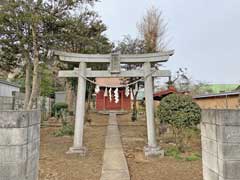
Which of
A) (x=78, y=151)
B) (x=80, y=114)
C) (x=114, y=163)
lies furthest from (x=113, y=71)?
(x=114, y=163)

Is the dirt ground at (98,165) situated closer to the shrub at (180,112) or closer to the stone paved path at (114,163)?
the stone paved path at (114,163)

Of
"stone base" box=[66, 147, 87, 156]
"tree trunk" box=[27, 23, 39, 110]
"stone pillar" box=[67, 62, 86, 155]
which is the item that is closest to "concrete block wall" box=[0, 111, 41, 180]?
"stone base" box=[66, 147, 87, 156]

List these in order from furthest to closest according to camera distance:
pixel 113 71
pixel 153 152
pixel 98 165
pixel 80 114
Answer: pixel 80 114 < pixel 113 71 < pixel 153 152 < pixel 98 165

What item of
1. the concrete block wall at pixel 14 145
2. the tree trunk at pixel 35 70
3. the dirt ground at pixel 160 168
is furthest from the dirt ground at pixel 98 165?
the concrete block wall at pixel 14 145

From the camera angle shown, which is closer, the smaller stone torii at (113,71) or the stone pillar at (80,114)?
the stone pillar at (80,114)

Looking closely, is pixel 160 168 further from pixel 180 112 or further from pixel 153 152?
pixel 180 112

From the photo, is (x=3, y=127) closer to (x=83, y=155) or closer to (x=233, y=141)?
(x=233, y=141)

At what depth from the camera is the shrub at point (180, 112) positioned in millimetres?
7195

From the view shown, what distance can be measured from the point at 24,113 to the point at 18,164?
61 centimetres

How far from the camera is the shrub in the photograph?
720 centimetres

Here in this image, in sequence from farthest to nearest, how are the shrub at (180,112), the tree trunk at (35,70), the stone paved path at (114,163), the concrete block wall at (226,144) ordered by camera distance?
the tree trunk at (35,70)
the shrub at (180,112)
the stone paved path at (114,163)
the concrete block wall at (226,144)

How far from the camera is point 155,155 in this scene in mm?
7570

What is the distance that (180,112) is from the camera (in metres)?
7.30

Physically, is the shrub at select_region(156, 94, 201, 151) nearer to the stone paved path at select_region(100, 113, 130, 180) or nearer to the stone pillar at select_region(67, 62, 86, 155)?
the stone paved path at select_region(100, 113, 130, 180)
